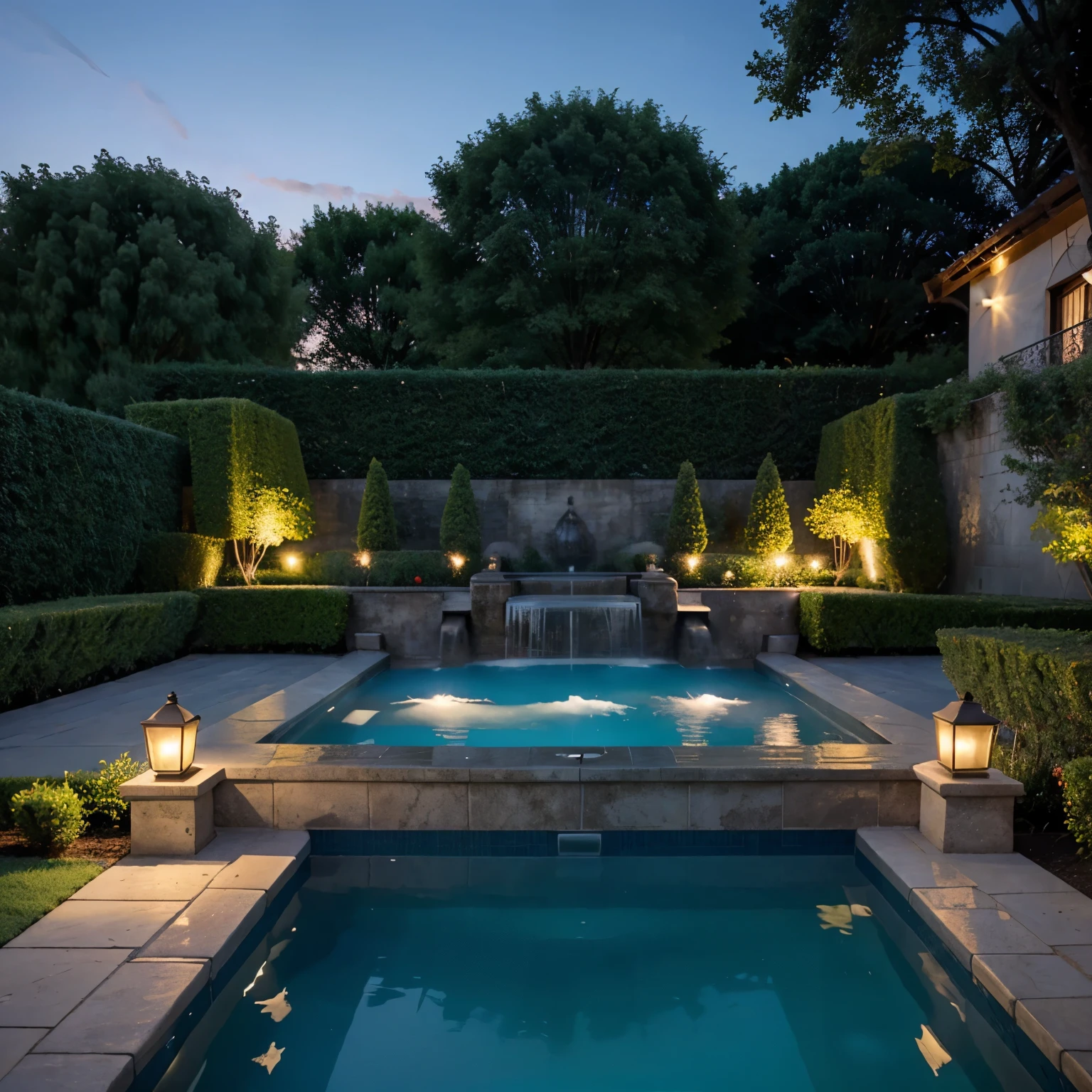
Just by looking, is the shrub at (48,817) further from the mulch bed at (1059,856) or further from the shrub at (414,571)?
the shrub at (414,571)

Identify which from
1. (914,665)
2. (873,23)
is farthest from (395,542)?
(873,23)

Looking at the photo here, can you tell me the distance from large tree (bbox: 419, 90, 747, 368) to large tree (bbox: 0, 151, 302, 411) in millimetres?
7096

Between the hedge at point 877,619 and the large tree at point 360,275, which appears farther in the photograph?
the large tree at point 360,275

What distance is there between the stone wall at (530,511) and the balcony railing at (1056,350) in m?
4.92

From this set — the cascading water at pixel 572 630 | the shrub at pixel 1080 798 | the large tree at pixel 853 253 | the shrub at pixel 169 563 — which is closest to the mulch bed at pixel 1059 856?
the shrub at pixel 1080 798

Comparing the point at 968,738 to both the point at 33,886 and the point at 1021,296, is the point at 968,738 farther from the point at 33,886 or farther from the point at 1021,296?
the point at 1021,296

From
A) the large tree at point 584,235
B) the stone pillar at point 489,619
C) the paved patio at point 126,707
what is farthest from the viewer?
the large tree at point 584,235

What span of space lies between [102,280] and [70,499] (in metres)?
13.6

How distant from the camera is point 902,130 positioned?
1313 cm

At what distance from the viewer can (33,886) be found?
374 cm

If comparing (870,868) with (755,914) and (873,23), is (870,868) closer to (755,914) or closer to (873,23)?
(755,914)

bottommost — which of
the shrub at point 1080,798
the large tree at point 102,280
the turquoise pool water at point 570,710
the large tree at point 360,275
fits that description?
the turquoise pool water at point 570,710

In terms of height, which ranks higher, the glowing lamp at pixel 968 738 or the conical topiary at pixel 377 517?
the conical topiary at pixel 377 517

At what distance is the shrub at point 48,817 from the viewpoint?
4.15 meters
